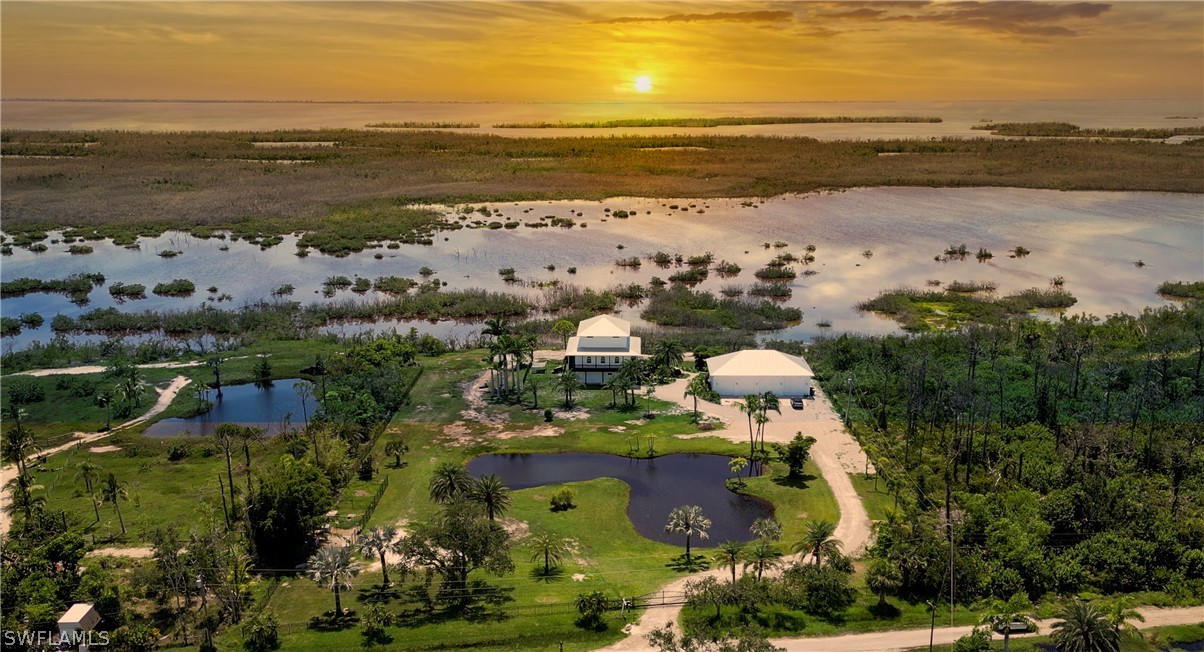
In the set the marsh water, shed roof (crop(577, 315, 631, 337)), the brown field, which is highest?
the brown field

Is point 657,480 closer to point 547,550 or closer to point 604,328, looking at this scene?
point 547,550

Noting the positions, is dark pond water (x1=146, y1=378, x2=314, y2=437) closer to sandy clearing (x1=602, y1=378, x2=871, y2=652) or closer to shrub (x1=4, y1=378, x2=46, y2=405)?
shrub (x1=4, y1=378, x2=46, y2=405)

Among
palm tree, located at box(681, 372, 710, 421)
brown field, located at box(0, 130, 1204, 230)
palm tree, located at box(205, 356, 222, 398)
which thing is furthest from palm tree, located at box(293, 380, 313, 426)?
brown field, located at box(0, 130, 1204, 230)

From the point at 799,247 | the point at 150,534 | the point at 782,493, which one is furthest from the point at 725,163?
the point at 150,534

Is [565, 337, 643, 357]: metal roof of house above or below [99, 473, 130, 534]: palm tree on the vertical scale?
above

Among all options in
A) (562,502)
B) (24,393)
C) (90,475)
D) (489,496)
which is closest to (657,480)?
(562,502)

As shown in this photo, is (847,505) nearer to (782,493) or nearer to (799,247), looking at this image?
(782,493)
